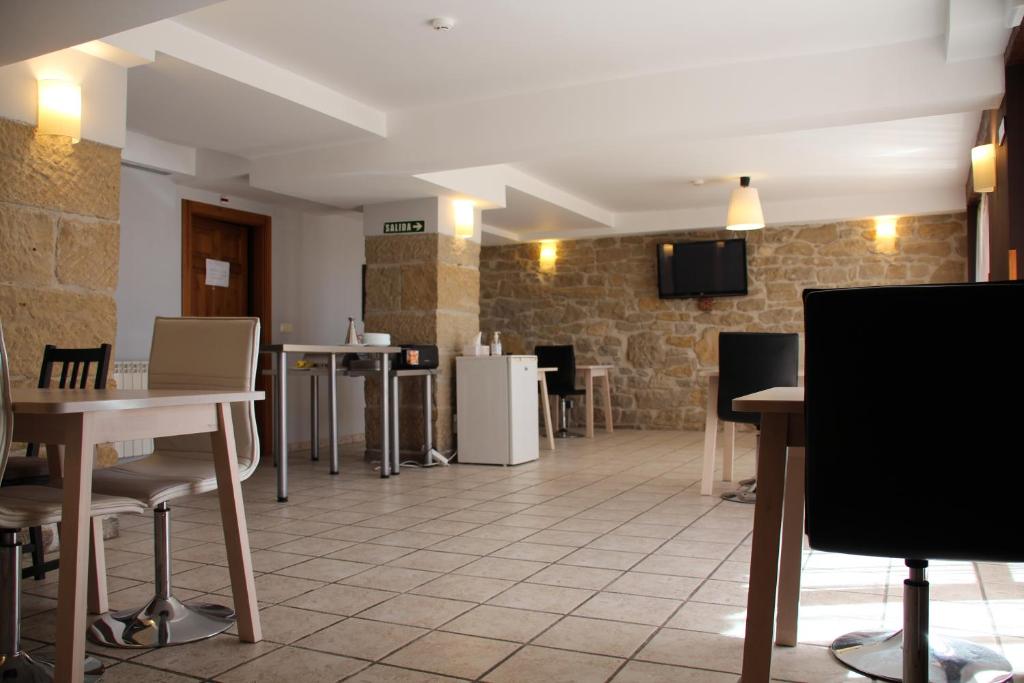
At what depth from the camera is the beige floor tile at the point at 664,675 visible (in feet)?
6.35

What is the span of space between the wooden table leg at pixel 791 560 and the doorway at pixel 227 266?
5.05 metres

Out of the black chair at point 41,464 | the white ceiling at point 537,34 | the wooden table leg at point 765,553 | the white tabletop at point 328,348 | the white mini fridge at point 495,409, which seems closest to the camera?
the wooden table leg at point 765,553

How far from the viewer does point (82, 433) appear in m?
1.78

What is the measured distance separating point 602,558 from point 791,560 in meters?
1.14

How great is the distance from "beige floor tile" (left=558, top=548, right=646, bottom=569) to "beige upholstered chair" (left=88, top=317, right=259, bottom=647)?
1295mm

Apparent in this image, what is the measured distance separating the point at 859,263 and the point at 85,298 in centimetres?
703

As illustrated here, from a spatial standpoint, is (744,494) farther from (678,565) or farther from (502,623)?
(502,623)

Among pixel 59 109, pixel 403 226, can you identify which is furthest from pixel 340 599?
pixel 403 226

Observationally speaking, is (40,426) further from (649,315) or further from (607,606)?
(649,315)

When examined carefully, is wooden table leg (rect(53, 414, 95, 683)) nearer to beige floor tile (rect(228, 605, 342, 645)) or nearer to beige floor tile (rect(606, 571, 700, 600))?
beige floor tile (rect(228, 605, 342, 645))

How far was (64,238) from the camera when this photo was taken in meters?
3.55

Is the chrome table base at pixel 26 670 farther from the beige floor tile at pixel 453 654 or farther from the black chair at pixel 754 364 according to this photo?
the black chair at pixel 754 364

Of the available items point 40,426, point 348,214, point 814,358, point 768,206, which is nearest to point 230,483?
point 40,426

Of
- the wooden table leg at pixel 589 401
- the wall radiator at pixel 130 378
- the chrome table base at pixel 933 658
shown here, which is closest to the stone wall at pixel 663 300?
the wooden table leg at pixel 589 401
